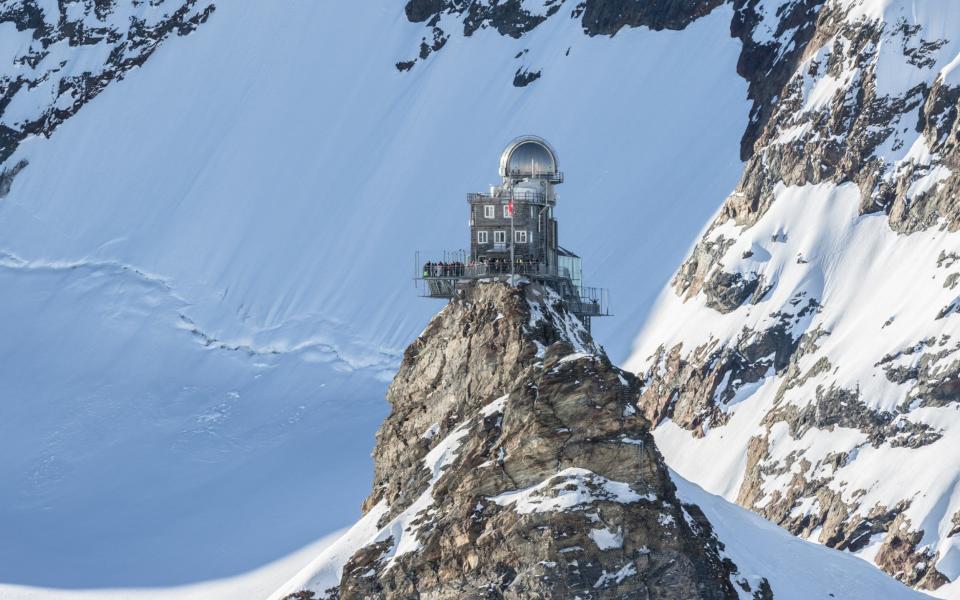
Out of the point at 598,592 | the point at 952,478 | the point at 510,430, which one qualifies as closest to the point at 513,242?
the point at 510,430

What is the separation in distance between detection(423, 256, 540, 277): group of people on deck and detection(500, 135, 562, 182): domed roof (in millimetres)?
8990

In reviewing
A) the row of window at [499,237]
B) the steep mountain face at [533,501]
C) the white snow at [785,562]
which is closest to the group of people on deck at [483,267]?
the row of window at [499,237]

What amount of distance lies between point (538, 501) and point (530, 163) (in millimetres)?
33450

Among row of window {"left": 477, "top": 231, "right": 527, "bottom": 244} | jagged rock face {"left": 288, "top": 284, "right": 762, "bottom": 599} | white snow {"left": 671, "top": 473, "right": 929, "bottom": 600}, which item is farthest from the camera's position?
row of window {"left": 477, "top": 231, "right": 527, "bottom": 244}

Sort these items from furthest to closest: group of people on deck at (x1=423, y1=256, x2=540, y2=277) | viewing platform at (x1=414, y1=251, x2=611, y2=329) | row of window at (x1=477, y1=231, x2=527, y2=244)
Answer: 1. row of window at (x1=477, y1=231, x2=527, y2=244)
2. group of people on deck at (x1=423, y1=256, x2=540, y2=277)
3. viewing platform at (x1=414, y1=251, x2=611, y2=329)

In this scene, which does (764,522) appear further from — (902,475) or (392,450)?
(902,475)

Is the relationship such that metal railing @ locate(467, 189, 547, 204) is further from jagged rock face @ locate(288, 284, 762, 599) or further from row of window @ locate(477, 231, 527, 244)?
jagged rock face @ locate(288, 284, 762, 599)

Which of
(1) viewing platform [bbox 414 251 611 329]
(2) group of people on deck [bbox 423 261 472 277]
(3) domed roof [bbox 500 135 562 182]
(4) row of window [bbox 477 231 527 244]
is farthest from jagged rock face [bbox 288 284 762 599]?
(3) domed roof [bbox 500 135 562 182]

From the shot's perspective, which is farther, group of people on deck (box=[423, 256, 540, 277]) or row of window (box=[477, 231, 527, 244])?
row of window (box=[477, 231, 527, 244])

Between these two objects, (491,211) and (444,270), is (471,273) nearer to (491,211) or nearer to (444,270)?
(444,270)

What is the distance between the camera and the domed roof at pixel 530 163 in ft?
484

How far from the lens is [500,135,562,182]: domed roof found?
484 ft

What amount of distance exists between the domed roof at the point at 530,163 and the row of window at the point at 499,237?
24.6 ft

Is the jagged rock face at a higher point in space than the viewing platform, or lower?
lower
